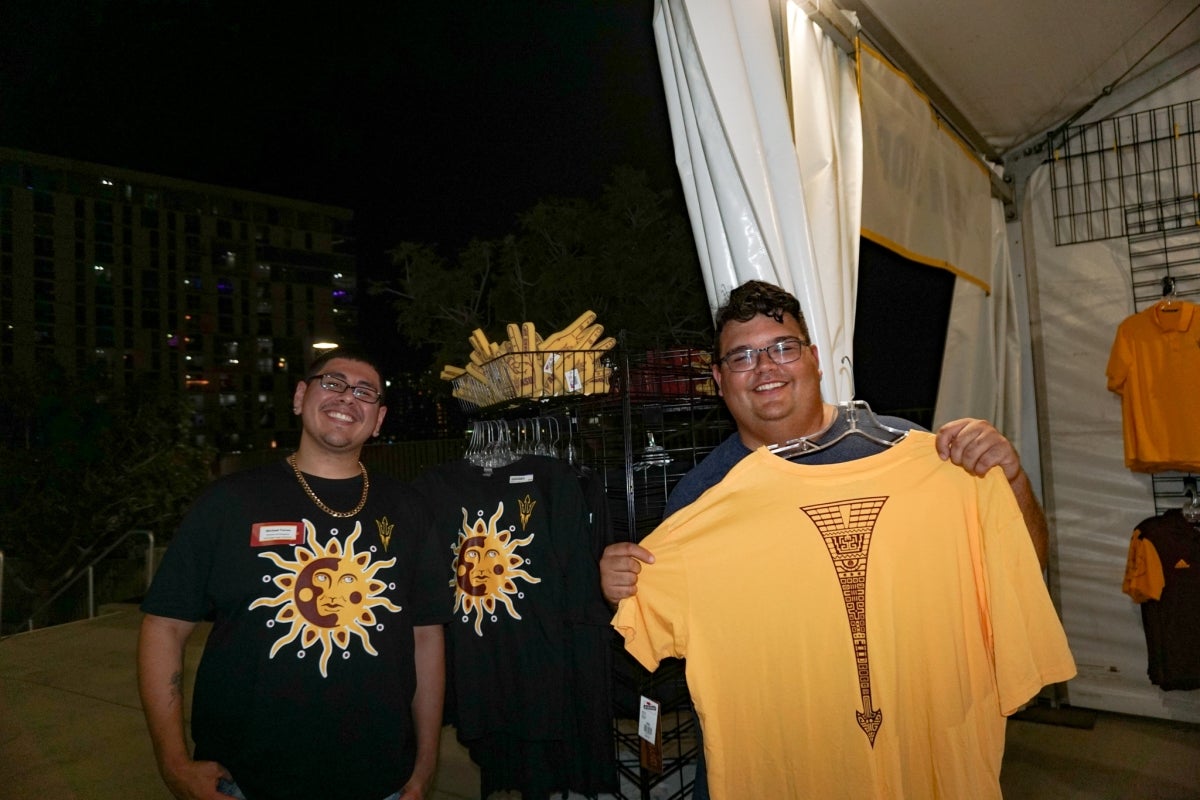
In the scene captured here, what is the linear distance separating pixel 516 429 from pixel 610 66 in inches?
549

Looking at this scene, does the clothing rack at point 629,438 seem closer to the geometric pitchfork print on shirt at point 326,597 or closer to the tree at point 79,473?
the geometric pitchfork print on shirt at point 326,597

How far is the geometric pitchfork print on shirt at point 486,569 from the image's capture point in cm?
253

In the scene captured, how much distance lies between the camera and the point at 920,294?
3.49m

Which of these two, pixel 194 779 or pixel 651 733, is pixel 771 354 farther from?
pixel 194 779

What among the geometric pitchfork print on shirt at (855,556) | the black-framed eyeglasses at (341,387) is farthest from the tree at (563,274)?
the geometric pitchfork print on shirt at (855,556)

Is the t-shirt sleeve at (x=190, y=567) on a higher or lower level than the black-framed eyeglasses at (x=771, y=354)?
lower

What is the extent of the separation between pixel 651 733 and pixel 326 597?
37.3 inches

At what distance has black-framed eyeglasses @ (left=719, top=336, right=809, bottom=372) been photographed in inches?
64.0

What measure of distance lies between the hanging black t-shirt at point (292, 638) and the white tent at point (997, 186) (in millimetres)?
1315

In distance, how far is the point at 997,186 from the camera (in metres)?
4.03

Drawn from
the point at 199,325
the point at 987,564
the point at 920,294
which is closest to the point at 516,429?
the point at 987,564

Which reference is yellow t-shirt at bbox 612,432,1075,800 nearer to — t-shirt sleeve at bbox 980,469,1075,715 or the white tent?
t-shirt sleeve at bbox 980,469,1075,715

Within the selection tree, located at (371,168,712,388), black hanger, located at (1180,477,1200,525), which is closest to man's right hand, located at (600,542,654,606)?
black hanger, located at (1180,477,1200,525)

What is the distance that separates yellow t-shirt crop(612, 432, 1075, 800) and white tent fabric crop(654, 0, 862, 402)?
59 centimetres
